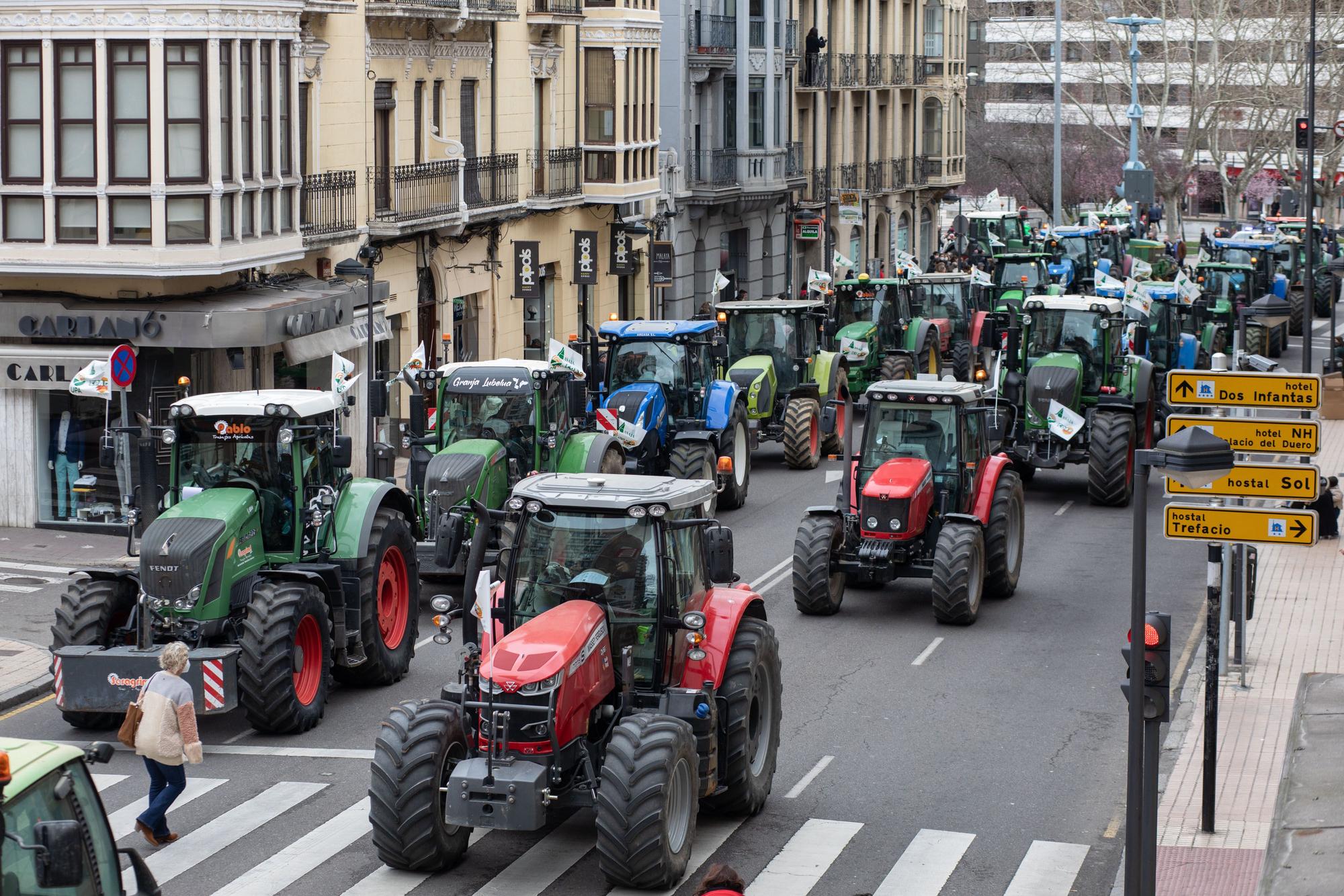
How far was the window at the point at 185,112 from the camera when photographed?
26688 mm

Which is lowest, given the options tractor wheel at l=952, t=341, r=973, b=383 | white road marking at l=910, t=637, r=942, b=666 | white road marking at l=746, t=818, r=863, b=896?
white road marking at l=746, t=818, r=863, b=896

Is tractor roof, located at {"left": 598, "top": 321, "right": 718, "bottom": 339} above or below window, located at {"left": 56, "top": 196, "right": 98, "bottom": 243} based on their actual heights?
below

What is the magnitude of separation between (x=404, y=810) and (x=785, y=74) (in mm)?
46024

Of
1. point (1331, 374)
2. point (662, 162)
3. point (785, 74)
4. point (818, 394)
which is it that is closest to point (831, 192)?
point (785, 74)

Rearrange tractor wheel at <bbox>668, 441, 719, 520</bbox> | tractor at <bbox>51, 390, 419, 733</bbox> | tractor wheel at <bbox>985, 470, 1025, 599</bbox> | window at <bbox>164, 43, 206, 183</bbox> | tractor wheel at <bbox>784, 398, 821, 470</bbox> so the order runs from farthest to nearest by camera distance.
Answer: tractor wheel at <bbox>784, 398, 821, 470</bbox> < tractor wheel at <bbox>668, 441, 719, 520</bbox> < window at <bbox>164, 43, 206, 183</bbox> < tractor wheel at <bbox>985, 470, 1025, 599</bbox> < tractor at <bbox>51, 390, 419, 733</bbox>

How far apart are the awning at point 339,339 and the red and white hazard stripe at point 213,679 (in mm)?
13787

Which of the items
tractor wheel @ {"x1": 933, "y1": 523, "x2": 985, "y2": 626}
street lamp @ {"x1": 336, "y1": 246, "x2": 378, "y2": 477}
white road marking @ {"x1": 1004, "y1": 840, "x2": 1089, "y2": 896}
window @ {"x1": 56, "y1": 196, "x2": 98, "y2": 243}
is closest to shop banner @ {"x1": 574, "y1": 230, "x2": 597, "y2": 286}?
street lamp @ {"x1": 336, "y1": 246, "x2": 378, "y2": 477}

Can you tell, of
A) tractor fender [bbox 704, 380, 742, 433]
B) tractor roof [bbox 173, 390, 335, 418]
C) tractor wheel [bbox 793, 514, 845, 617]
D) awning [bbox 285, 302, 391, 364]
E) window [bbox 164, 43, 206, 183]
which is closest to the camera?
tractor roof [bbox 173, 390, 335, 418]

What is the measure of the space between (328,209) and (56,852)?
80.8 feet

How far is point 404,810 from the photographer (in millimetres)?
13273

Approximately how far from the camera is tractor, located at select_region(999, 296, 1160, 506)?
28.8 metres

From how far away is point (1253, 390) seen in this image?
14719 mm

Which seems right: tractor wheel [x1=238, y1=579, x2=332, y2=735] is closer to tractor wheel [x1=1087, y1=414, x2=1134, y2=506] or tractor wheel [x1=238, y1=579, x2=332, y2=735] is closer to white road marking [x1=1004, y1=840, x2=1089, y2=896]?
white road marking [x1=1004, y1=840, x2=1089, y2=896]

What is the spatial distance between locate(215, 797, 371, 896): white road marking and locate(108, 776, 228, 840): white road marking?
1.14 m
